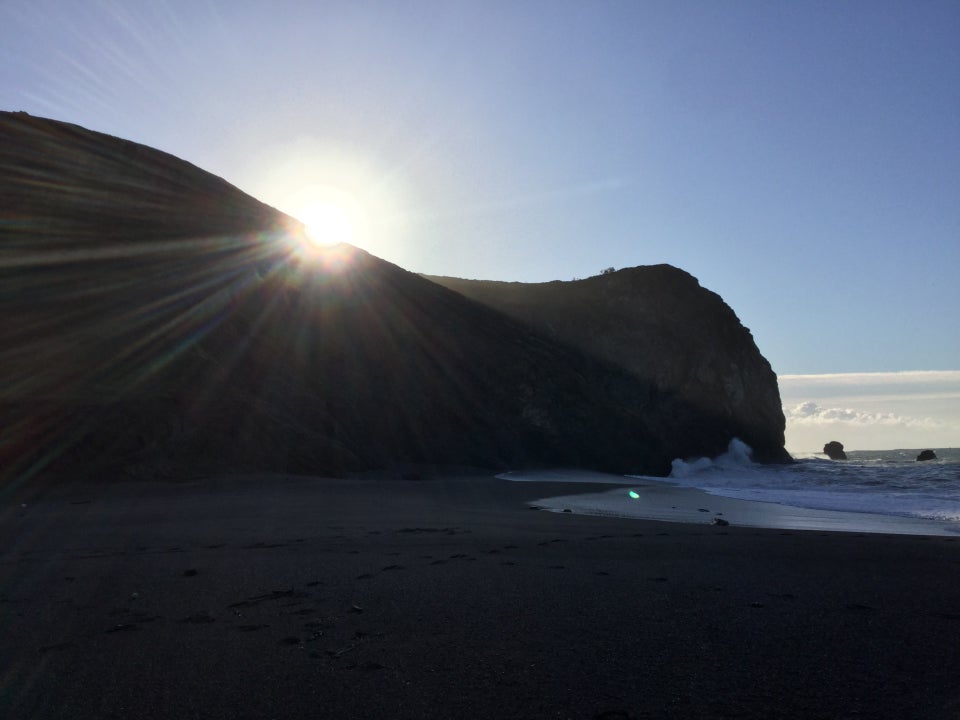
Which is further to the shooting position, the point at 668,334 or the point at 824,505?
the point at 668,334

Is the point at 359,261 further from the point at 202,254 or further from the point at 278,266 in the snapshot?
the point at 202,254

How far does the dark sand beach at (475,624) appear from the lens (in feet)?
9.70

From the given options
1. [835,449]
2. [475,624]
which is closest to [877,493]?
[475,624]

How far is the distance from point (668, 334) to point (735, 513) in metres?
35.1

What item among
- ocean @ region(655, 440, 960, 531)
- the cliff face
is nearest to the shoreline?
ocean @ region(655, 440, 960, 531)

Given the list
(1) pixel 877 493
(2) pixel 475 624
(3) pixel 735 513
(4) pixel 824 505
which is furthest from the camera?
(1) pixel 877 493

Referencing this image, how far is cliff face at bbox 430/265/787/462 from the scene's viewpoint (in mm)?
44250

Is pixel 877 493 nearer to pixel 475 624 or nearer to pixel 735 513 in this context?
pixel 735 513

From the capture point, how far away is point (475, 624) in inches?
162

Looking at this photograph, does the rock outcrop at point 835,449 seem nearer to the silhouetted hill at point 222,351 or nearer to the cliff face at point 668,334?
the cliff face at point 668,334

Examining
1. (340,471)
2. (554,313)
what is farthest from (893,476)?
(554,313)

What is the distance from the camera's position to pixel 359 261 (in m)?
31.0

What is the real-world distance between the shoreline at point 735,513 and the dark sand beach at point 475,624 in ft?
4.56

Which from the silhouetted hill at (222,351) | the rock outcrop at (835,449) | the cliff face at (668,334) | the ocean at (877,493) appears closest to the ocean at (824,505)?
the ocean at (877,493)
